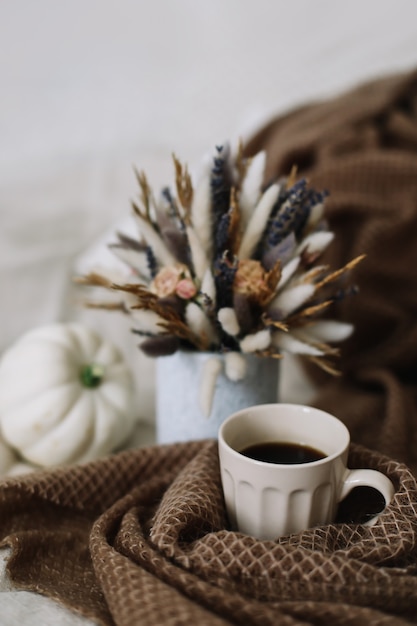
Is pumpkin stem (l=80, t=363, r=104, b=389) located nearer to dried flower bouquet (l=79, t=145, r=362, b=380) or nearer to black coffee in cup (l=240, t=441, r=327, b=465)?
dried flower bouquet (l=79, t=145, r=362, b=380)

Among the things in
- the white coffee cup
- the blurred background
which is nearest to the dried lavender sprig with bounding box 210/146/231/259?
the white coffee cup

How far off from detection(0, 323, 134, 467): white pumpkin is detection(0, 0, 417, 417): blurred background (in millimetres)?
683

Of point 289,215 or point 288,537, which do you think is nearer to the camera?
point 288,537

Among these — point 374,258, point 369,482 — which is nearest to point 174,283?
point 369,482

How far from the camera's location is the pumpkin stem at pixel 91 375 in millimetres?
736

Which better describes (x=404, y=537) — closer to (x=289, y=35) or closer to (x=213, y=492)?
(x=213, y=492)

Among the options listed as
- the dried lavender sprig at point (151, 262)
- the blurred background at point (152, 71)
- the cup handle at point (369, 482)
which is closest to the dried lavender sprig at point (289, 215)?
the dried lavender sprig at point (151, 262)

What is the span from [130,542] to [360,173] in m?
0.57

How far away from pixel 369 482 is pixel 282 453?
0.23ft

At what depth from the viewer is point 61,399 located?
701 millimetres

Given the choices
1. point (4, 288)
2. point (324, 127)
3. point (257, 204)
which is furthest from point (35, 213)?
point (257, 204)

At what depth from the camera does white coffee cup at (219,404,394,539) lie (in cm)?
49

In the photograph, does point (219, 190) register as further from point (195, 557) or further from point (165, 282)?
point (195, 557)

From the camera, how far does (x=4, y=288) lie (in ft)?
3.34
